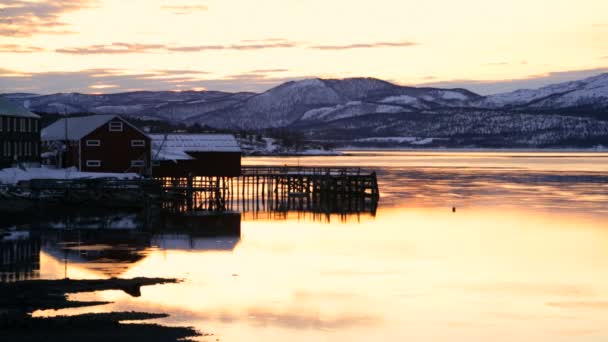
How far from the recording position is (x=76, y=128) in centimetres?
8119

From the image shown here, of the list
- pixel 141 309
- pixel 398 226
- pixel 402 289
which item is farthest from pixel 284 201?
pixel 141 309

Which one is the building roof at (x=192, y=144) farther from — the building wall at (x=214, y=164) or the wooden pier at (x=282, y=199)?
the wooden pier at (x=282, y=199)

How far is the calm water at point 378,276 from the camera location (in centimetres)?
2948

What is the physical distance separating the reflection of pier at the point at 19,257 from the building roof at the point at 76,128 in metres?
28.0

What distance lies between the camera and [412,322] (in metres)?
30.2

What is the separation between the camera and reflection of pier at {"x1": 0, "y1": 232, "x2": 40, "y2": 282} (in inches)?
1435

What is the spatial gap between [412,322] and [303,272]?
405 inches

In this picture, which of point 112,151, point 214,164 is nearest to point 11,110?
point 112,151

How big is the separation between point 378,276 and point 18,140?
46905 mm

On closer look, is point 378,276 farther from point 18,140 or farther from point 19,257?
point 18,140

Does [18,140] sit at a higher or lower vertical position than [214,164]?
higher

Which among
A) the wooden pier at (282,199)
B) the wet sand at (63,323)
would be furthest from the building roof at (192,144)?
the wet sand at (63,323)

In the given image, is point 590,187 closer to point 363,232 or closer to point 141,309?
point 363,232

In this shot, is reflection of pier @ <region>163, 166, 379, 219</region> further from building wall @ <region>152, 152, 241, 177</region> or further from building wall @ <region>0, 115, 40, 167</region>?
building wall @ <region>0, 115, 40, 167</region>
